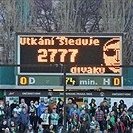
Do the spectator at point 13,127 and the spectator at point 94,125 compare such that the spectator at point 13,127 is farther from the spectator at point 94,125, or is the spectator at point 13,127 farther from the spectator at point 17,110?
the spectator at point 94,125

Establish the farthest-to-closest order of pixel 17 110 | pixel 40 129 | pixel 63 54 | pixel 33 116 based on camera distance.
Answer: pixel 63 54
pixel 17 110
pixel 33 116
pixel 40 129

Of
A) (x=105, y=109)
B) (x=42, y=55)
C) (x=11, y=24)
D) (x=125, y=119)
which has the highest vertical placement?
(x=11, y=24)

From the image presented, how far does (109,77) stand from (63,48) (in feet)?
5.95

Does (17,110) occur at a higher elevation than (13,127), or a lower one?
higher

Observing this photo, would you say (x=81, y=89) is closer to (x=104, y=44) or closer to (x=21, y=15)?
(x=104, y=44)

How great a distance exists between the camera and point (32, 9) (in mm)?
30969

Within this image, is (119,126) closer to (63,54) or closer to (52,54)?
(63,54)

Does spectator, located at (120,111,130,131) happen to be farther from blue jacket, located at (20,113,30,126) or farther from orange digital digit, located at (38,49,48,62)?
orange digital digit, located at (38,49,48,62)

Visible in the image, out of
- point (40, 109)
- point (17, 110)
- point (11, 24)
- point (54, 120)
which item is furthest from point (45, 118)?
point (11, 24)

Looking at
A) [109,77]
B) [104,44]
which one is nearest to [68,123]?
[109,77]

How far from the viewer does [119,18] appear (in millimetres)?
28969

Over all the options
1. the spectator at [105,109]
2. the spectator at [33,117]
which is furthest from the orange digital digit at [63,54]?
the spectator at [33,117]

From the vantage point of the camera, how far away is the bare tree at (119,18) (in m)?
28.1

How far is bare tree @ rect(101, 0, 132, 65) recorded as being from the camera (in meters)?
28.1
